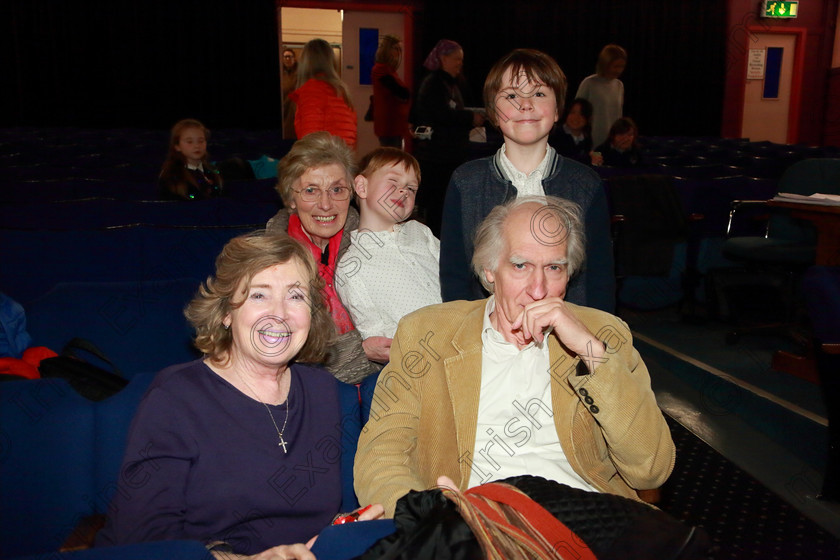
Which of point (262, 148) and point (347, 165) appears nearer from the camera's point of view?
point (347, 165)

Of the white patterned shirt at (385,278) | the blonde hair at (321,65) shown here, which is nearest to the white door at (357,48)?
the blonde hair at (321,65)

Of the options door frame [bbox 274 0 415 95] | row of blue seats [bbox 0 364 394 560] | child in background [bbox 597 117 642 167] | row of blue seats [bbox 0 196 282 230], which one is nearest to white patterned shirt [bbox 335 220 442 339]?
row of blue seats [bbox 0 364 394 560]

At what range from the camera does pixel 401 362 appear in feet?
5.12

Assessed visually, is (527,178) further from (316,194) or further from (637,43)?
(637,43)

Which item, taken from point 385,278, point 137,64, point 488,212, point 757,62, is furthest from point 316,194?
point 757,62

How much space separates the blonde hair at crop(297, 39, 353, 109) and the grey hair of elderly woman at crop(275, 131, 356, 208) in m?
1.51

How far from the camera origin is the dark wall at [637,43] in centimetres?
1153

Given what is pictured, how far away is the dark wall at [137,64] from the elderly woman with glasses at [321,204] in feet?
32.2

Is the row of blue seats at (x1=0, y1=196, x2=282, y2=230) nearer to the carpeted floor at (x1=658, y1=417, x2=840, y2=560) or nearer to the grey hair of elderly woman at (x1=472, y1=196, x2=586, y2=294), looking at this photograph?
the grey hair of elderly woman at (x1=472, y1=196, x2=586, y2=294)

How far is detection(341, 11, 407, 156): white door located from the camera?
416 inches

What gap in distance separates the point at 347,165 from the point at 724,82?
39.5ft

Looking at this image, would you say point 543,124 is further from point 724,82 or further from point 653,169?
point 724,82

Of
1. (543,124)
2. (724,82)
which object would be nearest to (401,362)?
(543,124)

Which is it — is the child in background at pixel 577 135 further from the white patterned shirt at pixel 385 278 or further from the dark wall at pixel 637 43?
the dark wall at pixel 637 43
